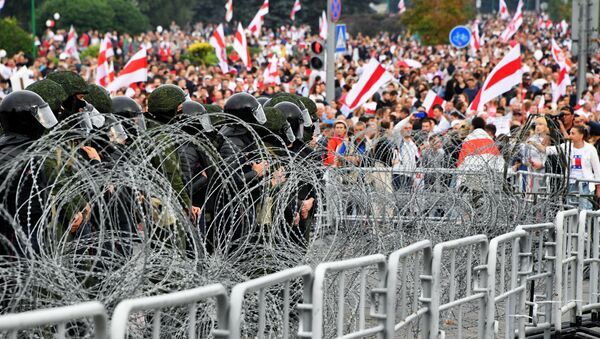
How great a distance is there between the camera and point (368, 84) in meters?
20.9

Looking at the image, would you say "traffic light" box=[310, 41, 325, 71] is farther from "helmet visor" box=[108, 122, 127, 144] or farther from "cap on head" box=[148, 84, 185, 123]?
"helmet visor" box=[108, 122, 127, 144]

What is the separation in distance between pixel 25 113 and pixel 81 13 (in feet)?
225

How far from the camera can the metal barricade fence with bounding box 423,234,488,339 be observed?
6965mm

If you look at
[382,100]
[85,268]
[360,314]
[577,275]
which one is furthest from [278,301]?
[382,100]

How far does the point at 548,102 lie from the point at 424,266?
Answer: 19641 millimetres

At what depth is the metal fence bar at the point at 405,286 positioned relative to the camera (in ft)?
20.8

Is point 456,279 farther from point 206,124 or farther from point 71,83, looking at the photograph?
point 71,83

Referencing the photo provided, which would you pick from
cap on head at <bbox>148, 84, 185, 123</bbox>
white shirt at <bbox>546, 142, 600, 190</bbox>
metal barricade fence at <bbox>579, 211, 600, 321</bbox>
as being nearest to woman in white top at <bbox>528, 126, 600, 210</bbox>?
white shirt at <bbox>546, 142, 600, 190</bbox>

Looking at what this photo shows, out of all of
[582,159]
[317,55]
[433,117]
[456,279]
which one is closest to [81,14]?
[317,55]

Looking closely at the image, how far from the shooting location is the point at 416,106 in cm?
2459

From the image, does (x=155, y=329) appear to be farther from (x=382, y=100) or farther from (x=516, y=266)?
(x=382, y=100)

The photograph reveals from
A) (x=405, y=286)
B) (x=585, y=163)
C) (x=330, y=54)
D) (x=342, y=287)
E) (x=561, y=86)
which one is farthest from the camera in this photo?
(x=561, y=86)

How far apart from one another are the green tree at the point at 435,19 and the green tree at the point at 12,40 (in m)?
21.7

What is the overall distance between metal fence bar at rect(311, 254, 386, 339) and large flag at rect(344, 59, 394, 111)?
1448 centimetres
